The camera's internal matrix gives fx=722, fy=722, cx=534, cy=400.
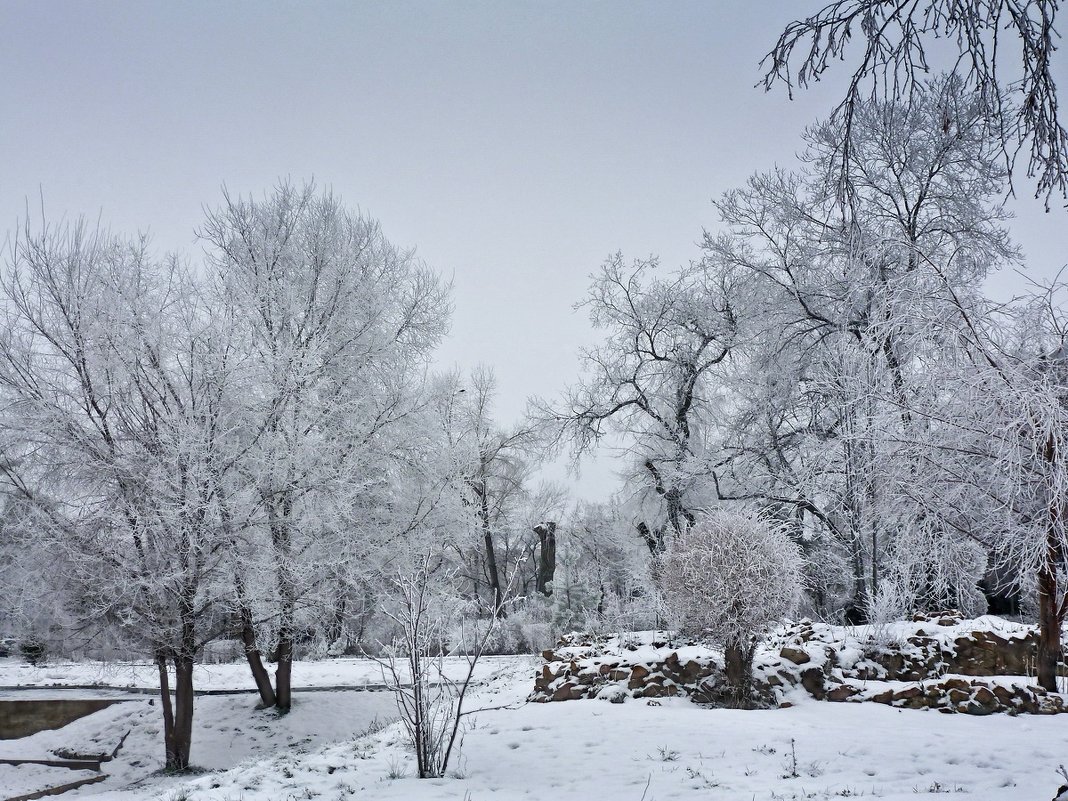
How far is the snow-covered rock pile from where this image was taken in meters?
8.51

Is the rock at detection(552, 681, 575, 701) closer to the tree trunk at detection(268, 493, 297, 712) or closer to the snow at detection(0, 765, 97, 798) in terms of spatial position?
the tree trunk at detection(268, 493, 297, 712)

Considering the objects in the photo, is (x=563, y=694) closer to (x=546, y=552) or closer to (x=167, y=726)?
(x=167, y=726)

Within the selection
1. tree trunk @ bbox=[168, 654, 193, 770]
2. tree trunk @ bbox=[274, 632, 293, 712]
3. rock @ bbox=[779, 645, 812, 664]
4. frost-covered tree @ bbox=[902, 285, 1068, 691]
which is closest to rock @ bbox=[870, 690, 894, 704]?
rock @ bbox=[779, 645, 812, 664]

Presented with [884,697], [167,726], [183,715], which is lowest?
[167,726]

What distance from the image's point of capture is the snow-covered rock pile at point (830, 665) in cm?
851

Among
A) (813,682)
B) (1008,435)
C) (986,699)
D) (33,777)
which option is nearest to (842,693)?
(813,682)

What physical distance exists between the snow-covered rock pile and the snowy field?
0.39m

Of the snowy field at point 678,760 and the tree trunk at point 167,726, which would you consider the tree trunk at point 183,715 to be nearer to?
the tree trunk at point 167,726

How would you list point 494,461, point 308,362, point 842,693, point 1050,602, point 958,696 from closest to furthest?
point 1050,602
point 958,696
point 842,693
point 308,362
point 494,461

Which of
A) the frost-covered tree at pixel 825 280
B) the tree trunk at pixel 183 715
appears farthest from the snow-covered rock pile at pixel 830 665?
the tree trunk at pixel 183 715

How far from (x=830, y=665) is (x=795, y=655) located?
1.62 feet

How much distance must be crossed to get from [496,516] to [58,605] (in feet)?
54.6

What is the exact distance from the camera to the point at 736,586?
8547 mm

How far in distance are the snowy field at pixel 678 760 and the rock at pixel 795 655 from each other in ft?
2.68
